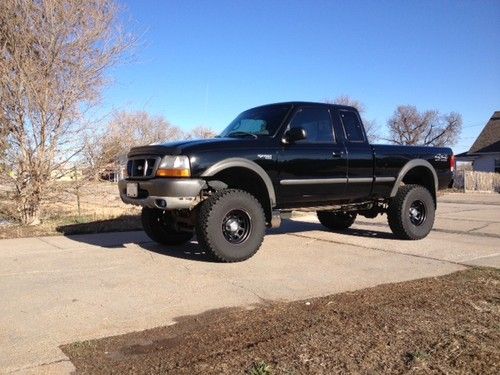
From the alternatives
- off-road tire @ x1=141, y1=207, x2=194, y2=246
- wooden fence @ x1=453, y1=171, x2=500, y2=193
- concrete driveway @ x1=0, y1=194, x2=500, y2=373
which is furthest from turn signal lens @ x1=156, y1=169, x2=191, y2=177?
wooden fence @ x1=453, y1=171, x2=500, y2=193

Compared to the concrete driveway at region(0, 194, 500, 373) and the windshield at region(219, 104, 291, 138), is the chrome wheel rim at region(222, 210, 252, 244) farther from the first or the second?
the windshield at region(219, 104, 291, 138)

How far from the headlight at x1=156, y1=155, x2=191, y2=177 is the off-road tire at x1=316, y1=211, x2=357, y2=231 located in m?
4.24

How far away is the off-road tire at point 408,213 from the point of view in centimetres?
817

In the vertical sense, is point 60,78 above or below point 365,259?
above

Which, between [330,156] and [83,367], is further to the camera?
[330,156]

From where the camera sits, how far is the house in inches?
1428

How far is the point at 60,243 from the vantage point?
7914 millimetres

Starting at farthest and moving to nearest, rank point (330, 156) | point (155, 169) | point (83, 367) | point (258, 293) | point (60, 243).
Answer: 1. point (60, 243)
2. point (330, 156)
3. point (155, 169)
4. point (258, 293)
5. point (83, 367)

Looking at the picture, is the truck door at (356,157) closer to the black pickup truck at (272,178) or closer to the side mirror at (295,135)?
the black pickup truck at (272,178)

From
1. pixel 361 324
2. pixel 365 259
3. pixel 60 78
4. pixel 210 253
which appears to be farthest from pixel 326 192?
pixel 60 78

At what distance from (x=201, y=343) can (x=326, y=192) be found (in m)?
4.14

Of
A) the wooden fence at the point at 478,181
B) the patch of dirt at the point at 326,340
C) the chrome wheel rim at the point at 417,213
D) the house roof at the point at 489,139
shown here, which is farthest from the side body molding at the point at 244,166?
the house roof at the point at 489,139

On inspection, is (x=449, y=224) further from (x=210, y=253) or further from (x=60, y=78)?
(x=60, y=78)

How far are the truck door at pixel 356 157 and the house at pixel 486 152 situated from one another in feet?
103
